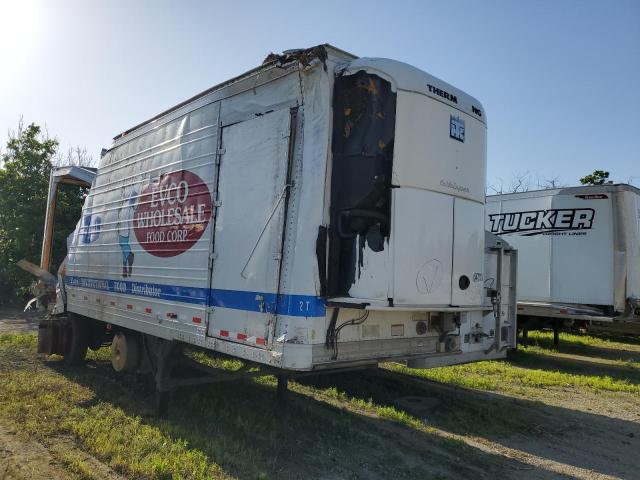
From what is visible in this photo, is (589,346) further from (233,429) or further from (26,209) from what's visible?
(26,209)

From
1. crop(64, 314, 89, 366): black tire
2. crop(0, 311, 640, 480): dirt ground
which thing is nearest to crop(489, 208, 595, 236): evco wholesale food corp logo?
crop(0, 311, 640, 480): dirt ground

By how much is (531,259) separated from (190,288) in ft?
29.2

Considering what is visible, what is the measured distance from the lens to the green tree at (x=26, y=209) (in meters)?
16.8

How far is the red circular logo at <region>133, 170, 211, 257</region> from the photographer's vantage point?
5.53 metres

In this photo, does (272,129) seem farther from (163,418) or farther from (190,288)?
(163,418)

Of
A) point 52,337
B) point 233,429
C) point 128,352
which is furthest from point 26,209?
point 233,429

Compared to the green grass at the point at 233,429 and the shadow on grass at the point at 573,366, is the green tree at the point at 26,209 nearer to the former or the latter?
the green grass at the point at 233,429

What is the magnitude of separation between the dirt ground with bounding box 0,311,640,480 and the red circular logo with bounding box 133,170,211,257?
2322 millimetres

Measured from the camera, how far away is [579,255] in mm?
11000

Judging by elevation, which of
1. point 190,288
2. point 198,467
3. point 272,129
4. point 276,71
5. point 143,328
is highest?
point 276,71

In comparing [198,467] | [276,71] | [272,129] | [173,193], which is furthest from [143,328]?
[276,71]

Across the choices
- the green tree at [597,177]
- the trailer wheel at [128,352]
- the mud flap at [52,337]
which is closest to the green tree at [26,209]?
the mud flap at [52,337]

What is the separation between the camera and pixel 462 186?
524cm

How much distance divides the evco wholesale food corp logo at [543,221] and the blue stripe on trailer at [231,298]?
29.3 ft
